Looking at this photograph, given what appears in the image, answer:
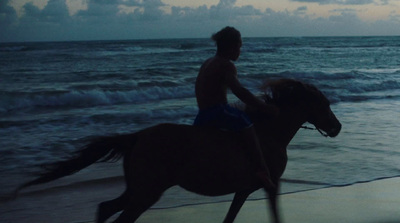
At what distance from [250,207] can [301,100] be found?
1.56m

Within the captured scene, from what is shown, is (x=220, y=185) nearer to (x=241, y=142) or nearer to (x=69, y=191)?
(x=241, y=142)

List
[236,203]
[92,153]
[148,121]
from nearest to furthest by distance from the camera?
[92,153] → [236,203] → [148,121]

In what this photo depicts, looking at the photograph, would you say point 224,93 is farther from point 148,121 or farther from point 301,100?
point 148,121

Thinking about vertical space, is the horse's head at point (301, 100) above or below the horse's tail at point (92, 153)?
above

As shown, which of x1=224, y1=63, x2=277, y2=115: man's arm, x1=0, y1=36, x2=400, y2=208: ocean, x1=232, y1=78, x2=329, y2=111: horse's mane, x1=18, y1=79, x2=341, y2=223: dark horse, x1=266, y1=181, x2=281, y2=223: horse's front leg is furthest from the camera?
x1=0, y1=36, x2=400, y2=208: ocean

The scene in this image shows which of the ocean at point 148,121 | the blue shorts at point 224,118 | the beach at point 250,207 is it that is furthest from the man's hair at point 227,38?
the beach at point 250,207

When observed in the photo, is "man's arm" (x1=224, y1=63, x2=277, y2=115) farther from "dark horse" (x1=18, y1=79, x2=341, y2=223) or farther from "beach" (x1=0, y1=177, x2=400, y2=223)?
"beach" (x1=0, y1=177, x2=400, y2=223)

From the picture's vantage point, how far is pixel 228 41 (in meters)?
4.04

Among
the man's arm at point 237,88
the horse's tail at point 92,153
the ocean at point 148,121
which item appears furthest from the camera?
the ocean at point 148,121

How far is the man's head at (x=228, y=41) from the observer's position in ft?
13.2

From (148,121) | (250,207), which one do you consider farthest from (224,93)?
(148,121)

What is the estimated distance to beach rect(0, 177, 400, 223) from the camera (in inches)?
207

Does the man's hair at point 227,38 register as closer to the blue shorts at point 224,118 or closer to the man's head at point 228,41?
the man's head at point 228,41

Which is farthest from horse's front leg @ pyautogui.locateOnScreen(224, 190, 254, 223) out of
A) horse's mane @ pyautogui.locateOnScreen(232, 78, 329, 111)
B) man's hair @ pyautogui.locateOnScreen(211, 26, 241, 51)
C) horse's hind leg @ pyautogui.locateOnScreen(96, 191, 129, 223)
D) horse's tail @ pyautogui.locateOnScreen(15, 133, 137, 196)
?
man's hair @ pyautogui.locateOnScreen(211, 26, 241, 51)
